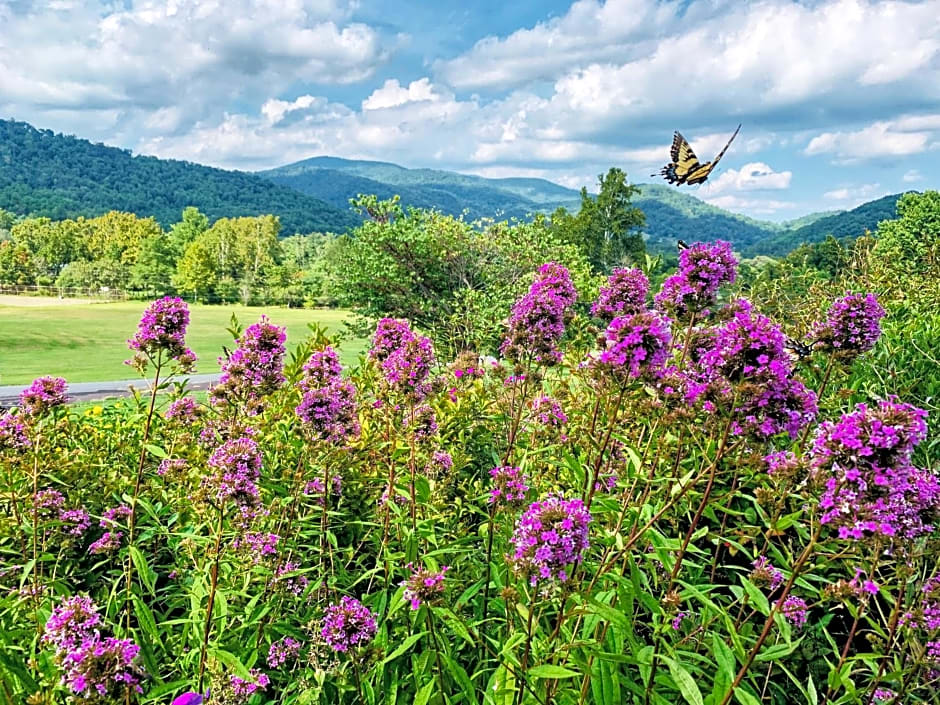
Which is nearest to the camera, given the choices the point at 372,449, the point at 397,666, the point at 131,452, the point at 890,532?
the point at 890,532

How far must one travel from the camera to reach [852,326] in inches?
100.0

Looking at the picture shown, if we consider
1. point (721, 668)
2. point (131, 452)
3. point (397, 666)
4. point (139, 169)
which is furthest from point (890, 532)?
point (139, 169)

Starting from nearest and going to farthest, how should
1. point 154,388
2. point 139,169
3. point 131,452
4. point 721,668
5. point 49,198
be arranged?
point 721,668
point 154,388
point 131,452
point 49,198
point 139,169

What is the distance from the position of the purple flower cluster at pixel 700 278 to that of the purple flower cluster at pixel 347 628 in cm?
186

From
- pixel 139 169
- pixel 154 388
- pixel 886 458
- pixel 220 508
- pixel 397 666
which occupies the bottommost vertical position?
pixel 397 666

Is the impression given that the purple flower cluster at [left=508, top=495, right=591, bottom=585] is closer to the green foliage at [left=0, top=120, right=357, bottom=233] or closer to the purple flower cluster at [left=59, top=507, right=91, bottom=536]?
the purple flower cluster at [left=59, top=507, right=91, bottom=536]

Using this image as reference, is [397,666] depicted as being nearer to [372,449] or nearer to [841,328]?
[372,449]

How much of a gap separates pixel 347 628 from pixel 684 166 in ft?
14.9

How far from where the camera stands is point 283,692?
2.09 metres

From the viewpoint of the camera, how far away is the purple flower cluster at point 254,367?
2988 mm

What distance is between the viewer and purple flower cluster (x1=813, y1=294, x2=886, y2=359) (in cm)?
253

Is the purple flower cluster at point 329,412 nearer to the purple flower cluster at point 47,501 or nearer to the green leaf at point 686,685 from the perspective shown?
the purple flower cluster at point 47,501

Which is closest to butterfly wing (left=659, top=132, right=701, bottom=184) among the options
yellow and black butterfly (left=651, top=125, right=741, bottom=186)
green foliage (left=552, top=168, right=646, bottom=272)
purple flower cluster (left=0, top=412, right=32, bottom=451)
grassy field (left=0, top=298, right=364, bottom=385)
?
yellow and black butterfly (left=651, top=125, right=741, bottom=186)

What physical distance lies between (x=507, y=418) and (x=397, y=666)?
194 centimetres
